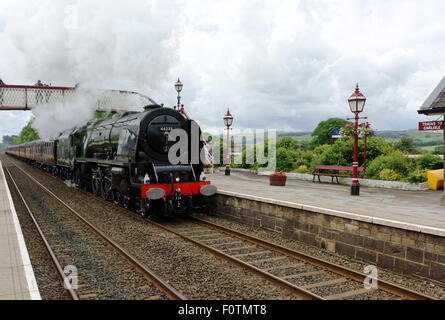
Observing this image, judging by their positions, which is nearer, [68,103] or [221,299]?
[221,299]

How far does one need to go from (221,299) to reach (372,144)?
14210 mm

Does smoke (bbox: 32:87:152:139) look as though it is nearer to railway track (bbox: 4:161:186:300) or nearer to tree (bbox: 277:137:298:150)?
railway track (bbox: 4:161:186:300)

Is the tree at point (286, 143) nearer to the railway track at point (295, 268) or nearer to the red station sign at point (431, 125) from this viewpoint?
the red station sign at point (431, 125)

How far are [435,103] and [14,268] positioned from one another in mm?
10369

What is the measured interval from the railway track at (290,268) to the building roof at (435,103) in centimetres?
586

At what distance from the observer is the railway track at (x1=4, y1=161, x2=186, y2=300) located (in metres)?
4.93

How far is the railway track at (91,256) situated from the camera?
4.93 m

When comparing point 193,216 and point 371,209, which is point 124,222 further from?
point 371,209

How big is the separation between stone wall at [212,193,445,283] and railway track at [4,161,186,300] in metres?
3.61

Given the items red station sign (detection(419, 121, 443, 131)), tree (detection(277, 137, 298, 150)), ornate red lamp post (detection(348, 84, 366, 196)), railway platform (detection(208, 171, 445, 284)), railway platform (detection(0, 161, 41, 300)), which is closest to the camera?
railway platform (detection(0, 161, 41, 300))

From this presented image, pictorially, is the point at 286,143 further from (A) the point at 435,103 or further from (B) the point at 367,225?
(B) the point at 367,225

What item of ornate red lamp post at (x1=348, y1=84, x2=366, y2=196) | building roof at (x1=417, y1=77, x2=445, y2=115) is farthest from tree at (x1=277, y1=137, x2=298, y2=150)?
building roof at (x1=417, y1=77, x2=445, y2=115)

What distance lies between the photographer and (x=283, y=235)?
8.24 metres
